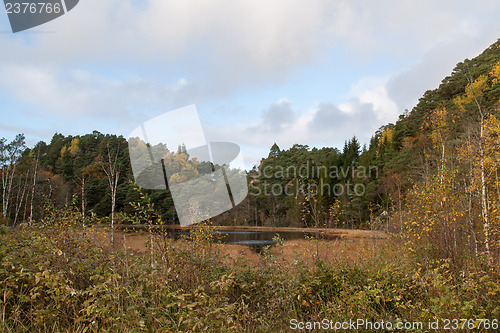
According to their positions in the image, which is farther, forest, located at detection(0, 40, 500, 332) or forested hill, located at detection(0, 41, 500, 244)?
forested hill, located at detection(0, 41, 500, 244)

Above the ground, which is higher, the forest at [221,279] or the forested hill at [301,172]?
the forested hill at [301,172]

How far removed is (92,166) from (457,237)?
45.8 m

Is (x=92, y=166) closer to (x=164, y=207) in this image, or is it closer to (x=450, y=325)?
(x=164, y=207)

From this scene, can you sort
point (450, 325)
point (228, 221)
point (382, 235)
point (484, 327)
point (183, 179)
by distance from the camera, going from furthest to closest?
point (228, 221), point (183, 179), point (382, 235), point (450, 325), point (484, 327)

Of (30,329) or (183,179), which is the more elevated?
(183,179)

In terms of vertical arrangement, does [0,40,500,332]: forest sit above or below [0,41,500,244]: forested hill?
below

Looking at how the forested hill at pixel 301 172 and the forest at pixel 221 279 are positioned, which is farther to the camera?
the forested hill at pixel 301 172

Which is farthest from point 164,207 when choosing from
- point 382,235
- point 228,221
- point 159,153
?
point 382,235

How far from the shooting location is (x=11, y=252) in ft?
12.4

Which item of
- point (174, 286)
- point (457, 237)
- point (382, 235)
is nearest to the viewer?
point (174, 286)

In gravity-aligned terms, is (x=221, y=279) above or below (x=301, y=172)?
below

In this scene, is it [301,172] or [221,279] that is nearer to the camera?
[221,279]

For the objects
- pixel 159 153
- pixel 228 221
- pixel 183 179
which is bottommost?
pixel 228 221

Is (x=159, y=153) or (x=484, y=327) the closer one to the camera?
(x=484, y=327)
